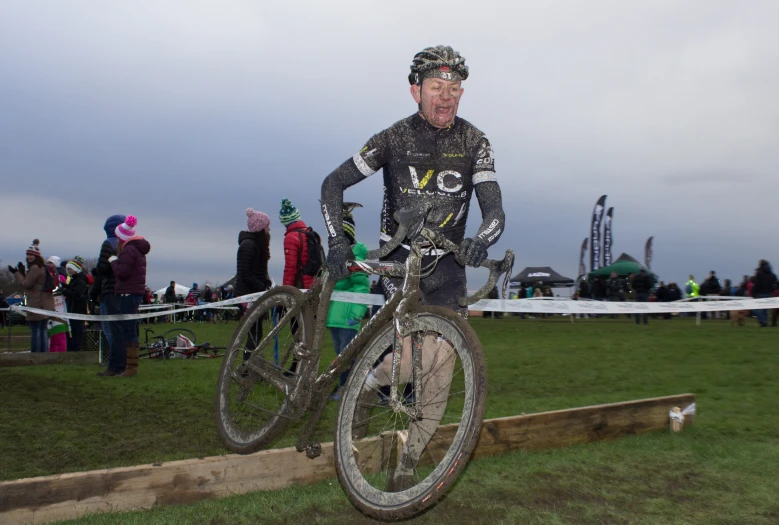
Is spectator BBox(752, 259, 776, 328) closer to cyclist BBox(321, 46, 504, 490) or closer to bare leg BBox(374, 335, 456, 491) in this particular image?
cyclist BBox(321, 46, 504, 490)

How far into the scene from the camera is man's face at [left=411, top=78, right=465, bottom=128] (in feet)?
13.9

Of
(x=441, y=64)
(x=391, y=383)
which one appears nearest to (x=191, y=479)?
(x=391, y=383)

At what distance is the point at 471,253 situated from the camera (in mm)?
3518

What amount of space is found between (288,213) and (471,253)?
18.5 feet

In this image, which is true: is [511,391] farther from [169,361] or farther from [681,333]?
[681,333]

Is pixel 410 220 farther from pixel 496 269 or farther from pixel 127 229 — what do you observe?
pixel 127 229

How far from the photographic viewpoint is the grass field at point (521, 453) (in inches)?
152

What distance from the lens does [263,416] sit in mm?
4945

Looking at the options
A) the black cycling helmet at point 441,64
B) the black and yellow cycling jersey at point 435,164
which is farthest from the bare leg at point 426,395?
the black cycling helmet at point 441,64

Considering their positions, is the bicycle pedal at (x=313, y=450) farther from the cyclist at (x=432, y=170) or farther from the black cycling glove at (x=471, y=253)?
the black cycling glove at (x=471, y=253)

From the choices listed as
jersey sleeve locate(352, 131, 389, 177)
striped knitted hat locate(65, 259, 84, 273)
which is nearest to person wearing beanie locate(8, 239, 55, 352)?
striped knitted hat locate(65, 259, 84, 273)

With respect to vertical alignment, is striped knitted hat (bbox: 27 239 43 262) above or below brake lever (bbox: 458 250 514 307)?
above

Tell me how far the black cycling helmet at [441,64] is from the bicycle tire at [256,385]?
1.76 metres

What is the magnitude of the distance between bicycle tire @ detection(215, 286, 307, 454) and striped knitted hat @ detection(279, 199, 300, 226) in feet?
11.8
